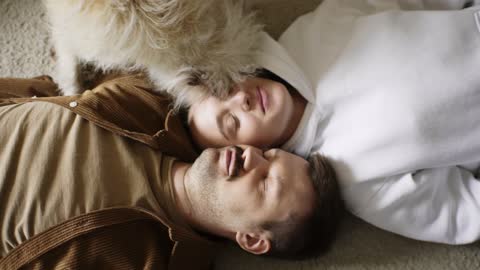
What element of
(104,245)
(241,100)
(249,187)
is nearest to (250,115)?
(241,100)

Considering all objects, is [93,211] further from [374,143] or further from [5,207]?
[374,143]

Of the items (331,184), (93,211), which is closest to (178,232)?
(93,211)

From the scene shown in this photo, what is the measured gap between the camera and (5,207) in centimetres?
72

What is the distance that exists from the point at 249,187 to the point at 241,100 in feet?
0.59

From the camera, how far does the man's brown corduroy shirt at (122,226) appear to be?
2.30ft

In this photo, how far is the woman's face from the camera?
2.61ft

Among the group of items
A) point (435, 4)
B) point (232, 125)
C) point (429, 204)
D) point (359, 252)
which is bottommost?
point (359, 252)

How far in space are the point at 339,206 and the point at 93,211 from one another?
1.50ft

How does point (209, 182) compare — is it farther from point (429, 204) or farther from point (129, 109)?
point (429, 204)

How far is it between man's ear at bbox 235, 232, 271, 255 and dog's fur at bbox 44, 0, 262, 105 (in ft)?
0.94

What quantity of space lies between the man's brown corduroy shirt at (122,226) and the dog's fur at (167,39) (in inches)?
2.4

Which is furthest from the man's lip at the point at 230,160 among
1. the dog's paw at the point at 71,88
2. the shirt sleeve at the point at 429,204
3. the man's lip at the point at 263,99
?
the dog's paw at the point at 71,88

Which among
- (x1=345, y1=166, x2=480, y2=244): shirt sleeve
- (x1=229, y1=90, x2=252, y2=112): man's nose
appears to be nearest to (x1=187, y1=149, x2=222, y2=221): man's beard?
(x1=229, y1=90, x2=252, y2=112): man's nose

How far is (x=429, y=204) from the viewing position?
0.73 m
